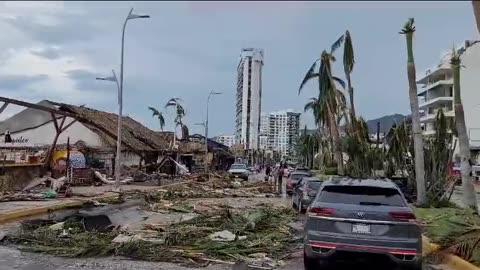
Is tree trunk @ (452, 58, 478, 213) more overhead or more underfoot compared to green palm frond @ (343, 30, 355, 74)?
more underfoot

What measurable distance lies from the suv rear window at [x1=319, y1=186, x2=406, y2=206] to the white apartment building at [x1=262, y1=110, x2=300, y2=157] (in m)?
155

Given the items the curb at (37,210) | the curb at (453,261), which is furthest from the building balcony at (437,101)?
the curb at (453,261)

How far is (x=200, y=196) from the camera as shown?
29.6 metres

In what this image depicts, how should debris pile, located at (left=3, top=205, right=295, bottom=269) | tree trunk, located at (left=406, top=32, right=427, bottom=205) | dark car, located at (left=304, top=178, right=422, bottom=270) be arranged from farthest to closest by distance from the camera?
tree trunk, located at (left=406, top=32, right=427, bottom=205)
debris pile, located at (left=3, top=205, right=295, bottom=269)
dark car, located at (left=304, top=178, right=422, bottom=270)

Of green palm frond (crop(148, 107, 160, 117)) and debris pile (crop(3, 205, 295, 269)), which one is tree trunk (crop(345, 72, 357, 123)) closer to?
debris pile (crop(3, 205, 295, 269))

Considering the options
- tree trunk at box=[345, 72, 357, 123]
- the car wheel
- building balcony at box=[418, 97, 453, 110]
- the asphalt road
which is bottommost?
the asphalt road

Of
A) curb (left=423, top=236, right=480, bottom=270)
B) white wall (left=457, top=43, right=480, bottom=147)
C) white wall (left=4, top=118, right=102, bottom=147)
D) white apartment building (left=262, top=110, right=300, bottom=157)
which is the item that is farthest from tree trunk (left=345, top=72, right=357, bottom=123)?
white apartment building (left=262, top=110, right=300, bottom=157)

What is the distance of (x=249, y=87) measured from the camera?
114m

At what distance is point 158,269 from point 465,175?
1218cm

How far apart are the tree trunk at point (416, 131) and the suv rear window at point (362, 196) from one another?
37.4 ft

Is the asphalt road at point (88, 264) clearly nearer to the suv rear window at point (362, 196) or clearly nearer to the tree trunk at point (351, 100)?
the suv rear window at point (362, 196)

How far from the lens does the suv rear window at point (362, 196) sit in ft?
30.8

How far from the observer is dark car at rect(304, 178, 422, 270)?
29.6ft

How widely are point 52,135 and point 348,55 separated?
77.9ft
